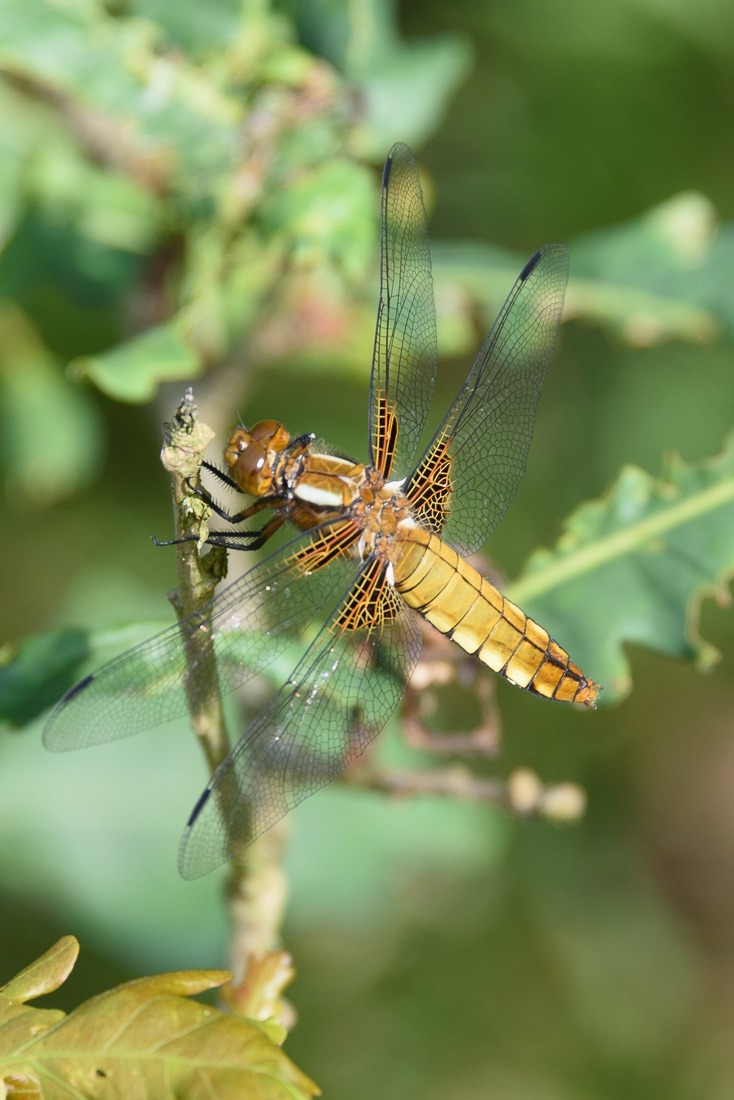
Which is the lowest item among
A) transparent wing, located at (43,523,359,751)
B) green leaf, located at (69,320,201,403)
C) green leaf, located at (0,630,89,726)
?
transparent wing, located at (43,523,359,751)

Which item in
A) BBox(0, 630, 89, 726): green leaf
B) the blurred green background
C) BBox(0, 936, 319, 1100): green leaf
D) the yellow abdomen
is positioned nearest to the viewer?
BBox(0, 936, 319, 1100): green leaf

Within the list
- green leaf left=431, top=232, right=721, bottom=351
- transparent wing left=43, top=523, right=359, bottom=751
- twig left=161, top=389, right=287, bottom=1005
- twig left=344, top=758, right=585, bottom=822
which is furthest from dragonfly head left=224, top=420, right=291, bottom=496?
green leaf left=431, top=232, right=721, bottom=351

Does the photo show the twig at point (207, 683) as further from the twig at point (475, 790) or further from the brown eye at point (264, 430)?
the brown eye at point (264, 430)

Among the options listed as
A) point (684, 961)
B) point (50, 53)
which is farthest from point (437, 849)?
point (50, 53)

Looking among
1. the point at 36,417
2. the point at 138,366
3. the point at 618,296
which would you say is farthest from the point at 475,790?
the point at 36,417

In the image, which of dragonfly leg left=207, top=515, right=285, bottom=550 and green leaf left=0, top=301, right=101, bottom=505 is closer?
dragonfly leg left=207, top=515, right=285, bottom=550

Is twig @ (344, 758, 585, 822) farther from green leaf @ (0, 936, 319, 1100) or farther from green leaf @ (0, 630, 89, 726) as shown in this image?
green leaf @ (0, 936, 319, 1100)
